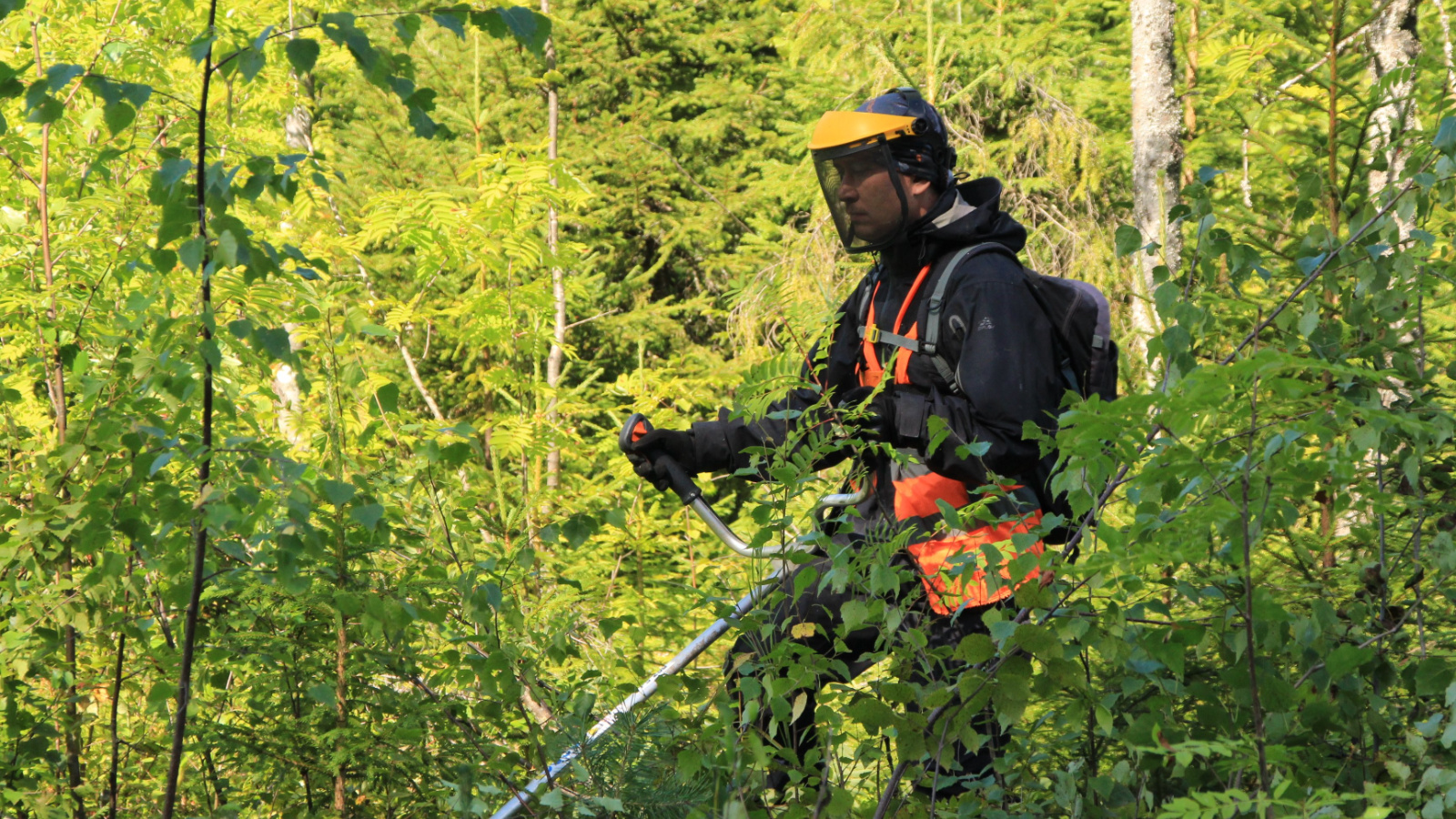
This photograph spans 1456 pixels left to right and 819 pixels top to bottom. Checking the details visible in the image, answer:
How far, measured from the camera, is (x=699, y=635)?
2.94 metres

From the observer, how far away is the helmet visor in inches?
136

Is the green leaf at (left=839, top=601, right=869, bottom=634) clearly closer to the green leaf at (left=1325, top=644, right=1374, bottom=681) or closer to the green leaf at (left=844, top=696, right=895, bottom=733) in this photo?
the green leaf at (left=844, top=696, right=895, bottom=733)

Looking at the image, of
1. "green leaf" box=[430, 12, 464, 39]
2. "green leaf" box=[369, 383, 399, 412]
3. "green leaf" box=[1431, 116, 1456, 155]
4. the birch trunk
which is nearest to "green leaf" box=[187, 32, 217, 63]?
"green leaf" box=[430, 12, 464, 39]

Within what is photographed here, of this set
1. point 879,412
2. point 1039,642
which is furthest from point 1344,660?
point 879,412

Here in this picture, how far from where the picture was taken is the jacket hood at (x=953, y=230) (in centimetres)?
338

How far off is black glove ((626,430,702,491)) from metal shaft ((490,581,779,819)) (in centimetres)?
65

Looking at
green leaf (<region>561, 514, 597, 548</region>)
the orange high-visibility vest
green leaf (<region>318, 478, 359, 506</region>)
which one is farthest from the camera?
the orange high-visibility vest

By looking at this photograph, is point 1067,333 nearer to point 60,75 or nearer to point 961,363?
point 961,363

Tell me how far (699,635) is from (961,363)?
3.45 ft

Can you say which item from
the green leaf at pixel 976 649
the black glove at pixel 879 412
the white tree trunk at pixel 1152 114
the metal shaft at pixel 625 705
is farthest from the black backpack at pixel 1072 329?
the white tree trunk at pixel 1152 114

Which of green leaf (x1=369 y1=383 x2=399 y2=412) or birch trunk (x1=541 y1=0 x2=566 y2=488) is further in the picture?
birch trunk (x1=541 y1=0 x2=566 y2=488)

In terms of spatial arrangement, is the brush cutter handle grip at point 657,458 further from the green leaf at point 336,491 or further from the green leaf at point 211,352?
the green leaf at point 211,352

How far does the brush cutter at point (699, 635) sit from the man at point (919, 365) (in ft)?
0.26

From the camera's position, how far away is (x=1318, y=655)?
2.07 meters
